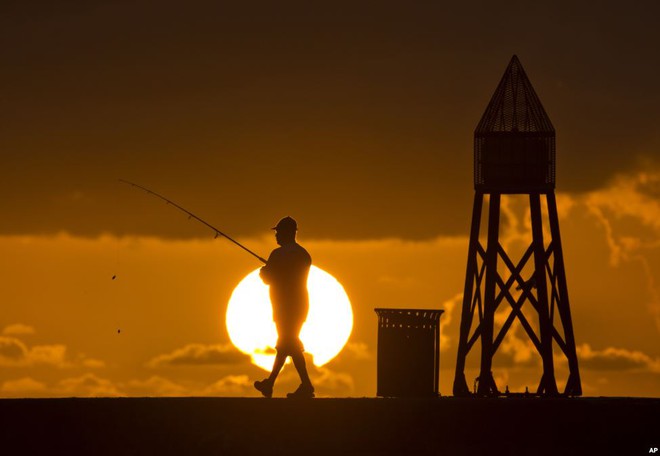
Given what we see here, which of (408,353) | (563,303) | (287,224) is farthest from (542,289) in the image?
(287,224)

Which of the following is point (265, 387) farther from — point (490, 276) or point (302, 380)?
point (490, 276)

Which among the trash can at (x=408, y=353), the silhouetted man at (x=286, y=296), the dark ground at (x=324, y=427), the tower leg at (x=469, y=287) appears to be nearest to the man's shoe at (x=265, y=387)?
the silhouetted man at (x=286, y=296)

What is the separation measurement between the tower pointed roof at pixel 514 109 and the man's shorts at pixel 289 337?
1245 inches

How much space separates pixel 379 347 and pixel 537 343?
1862cm

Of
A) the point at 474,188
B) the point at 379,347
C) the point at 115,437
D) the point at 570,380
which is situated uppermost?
the point at 474,188

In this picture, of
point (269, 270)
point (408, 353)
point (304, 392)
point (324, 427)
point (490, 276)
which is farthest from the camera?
point (490, 276)

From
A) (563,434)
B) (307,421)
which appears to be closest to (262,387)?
(307,421)

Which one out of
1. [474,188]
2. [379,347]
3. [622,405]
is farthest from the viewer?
[474,188]

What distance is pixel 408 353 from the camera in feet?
150

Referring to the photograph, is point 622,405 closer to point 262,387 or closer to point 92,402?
point 262,387

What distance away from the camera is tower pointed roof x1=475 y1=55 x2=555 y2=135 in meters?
63.4

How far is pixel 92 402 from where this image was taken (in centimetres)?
2897

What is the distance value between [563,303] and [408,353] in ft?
58.5

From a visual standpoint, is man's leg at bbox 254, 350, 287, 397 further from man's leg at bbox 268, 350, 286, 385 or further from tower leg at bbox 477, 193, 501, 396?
tower leg at bbox 477, 193, 501, 396
